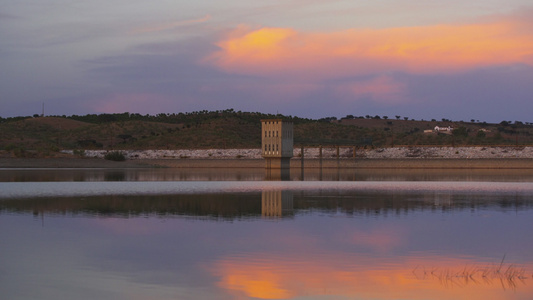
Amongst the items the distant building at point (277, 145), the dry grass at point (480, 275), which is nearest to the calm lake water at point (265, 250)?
the dry grass at point (480, 275)

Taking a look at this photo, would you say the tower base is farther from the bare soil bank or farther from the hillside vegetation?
the hillside vegetation

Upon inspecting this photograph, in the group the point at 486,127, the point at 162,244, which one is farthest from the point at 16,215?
the point at 486,127

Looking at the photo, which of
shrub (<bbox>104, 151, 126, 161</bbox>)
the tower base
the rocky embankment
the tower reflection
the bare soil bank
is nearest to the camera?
the tower reflection

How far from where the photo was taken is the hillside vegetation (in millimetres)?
112456

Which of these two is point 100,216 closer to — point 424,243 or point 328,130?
point 424,243

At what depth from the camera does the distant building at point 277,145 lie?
87625mm

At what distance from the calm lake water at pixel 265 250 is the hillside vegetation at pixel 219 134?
72139 millimetres

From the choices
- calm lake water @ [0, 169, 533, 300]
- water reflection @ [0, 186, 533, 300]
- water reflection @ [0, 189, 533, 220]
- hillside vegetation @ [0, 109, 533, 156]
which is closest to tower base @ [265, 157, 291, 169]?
hillside vegetation @ [0, 109, 533, 156]

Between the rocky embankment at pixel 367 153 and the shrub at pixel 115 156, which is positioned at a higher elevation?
the rocky embankment at pixel 367 153

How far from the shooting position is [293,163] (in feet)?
301

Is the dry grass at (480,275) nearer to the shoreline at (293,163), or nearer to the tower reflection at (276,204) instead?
the tower reflection at (276,204)

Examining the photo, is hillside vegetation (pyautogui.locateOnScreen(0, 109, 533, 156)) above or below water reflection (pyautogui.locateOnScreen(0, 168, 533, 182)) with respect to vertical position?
above

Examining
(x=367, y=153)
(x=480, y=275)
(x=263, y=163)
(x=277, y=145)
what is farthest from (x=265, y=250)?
(x=367, y=153)

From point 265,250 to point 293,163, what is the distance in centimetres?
7612
